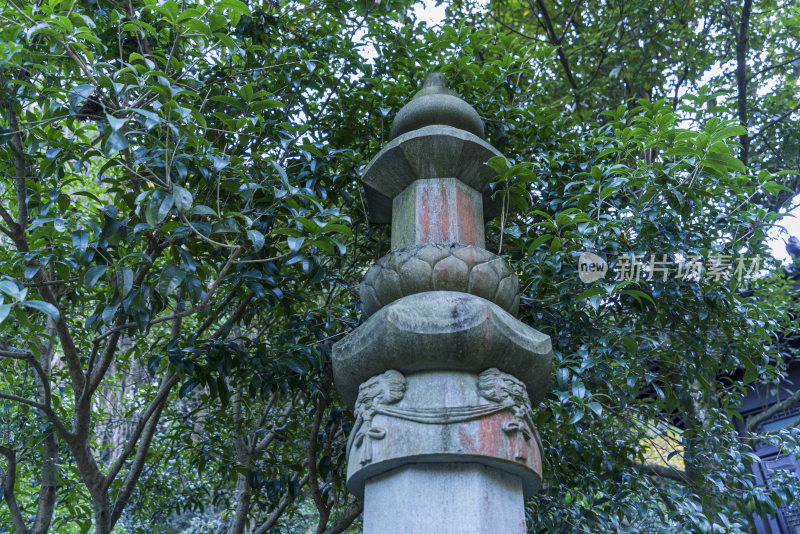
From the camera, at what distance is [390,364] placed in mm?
2371

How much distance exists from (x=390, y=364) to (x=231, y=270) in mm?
1160

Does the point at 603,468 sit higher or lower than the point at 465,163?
lower

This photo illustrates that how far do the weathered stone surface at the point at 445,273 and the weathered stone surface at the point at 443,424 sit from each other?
0.33m

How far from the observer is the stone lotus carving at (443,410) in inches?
86.7

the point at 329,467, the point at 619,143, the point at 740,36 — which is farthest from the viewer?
the point at 740,36

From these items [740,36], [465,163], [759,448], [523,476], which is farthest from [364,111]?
[759,448]

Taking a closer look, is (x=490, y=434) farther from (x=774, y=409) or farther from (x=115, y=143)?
(x=774, y=409)

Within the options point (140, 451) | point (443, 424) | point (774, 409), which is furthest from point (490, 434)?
point (774, 409)

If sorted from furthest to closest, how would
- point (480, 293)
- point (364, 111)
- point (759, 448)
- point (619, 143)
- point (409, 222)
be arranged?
point (759, 448) < point (364, 111) < point (619, 143) < point (409, 222) < point (480, 293)

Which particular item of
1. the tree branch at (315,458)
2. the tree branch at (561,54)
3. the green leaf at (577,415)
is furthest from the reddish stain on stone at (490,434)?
the tree branch at (561,54)

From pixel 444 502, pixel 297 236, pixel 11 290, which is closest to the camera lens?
pixel 11 290

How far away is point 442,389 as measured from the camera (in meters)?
2.30

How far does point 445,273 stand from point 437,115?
94cm

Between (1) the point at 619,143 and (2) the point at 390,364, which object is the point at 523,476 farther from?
(1) the point at 619,143
